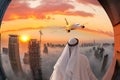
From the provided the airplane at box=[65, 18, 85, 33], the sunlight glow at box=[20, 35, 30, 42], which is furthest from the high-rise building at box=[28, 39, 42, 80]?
the airplane at box=[65, 18, 85, 33]

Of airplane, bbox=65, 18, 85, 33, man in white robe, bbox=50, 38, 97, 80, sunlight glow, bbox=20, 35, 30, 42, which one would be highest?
airplane, bbox=65, 18, 85, 33

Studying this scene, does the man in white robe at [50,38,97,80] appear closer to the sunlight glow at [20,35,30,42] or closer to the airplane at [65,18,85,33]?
the airplane at [65,18,85,33]

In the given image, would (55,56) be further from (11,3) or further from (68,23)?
(11,3)

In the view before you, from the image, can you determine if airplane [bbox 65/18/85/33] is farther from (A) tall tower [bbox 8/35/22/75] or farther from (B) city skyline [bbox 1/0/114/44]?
(A) tall tower [bbox 8/35/22/75]

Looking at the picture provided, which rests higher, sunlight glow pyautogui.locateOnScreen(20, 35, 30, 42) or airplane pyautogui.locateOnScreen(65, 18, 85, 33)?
airplane pyautogui.locateOnScreen(65, 18, 85, 33)

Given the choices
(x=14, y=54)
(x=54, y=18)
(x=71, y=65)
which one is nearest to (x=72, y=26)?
(x=54, y=18)

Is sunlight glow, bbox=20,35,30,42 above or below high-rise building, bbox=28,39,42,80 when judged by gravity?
above

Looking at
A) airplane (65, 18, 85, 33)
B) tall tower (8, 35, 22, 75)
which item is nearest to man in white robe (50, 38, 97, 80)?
airplane (65, 18, 85, 33)
